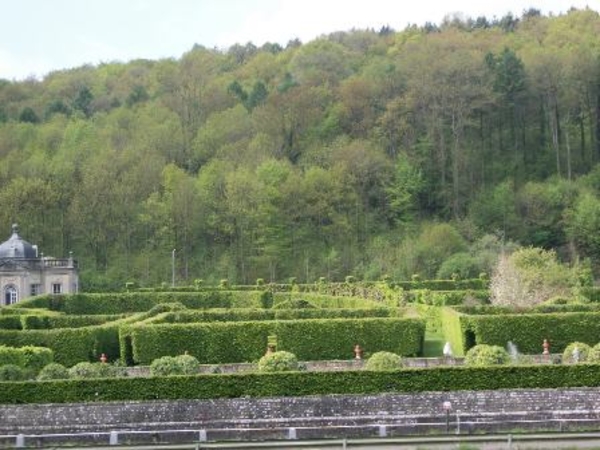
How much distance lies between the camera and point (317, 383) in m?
32.0

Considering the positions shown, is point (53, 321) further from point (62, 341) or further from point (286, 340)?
point (286, 340)

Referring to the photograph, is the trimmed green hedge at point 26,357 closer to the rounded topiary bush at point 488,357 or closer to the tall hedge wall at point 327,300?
the rounded topiary bush at point 488,357

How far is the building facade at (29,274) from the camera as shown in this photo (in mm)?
69000

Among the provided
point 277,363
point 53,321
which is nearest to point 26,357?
point 277,363

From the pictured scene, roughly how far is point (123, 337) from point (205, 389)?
11.2 metres

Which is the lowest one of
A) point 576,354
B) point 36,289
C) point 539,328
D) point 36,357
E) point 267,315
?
point 576,354

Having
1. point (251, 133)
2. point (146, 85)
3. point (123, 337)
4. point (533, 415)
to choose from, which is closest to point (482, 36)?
point (251, 133)

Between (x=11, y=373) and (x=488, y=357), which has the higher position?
(x=11, y=373)

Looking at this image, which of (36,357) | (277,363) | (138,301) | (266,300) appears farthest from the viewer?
(266,300)

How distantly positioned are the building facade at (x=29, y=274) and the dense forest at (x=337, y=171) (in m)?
11.0

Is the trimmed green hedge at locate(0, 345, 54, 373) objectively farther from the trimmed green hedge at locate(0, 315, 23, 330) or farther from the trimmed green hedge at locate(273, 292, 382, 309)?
the trimmed green hedge at locate(273, 292, 382, 309)

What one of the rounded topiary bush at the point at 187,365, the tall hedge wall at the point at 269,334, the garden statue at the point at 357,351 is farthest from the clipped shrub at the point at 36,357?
the garden statue at the point at 357,351

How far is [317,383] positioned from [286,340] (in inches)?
396

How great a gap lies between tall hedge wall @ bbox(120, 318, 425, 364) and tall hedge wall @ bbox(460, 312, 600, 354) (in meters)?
2.56
